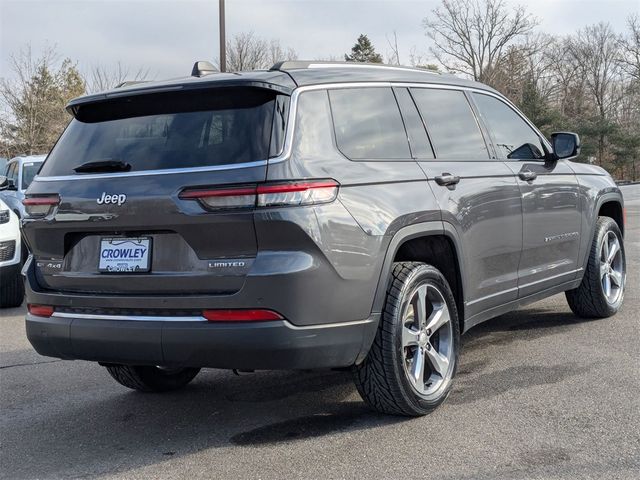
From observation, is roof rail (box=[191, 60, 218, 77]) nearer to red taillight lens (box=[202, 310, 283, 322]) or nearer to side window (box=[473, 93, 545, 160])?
red taillight lens (box=[202, 310, 283, 322])

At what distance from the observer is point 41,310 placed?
387 centimetres

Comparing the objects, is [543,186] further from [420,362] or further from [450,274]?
[420,362]

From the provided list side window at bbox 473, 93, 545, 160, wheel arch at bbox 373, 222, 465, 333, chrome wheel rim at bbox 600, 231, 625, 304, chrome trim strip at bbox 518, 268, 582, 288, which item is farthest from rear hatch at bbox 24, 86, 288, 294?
chrome wheel rim at bbox 600, 231, 625, 304

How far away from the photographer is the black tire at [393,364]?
12.3 ft

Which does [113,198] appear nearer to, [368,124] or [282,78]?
[282,78]

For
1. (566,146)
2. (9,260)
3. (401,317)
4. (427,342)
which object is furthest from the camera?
(9,260)

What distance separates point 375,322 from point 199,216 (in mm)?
1002

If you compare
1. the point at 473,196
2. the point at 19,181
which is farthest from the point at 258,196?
the point at 19,181

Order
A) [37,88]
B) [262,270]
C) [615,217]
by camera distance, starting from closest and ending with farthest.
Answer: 1. [262,270]
2. [615,217]
3. [37,88]

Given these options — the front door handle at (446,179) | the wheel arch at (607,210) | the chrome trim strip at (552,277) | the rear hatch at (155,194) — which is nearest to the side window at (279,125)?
the rear hatch at (155,194)

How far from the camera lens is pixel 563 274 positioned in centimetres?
559

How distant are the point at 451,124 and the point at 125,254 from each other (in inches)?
86.8

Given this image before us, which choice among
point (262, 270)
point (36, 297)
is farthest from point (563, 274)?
point (36, 297)

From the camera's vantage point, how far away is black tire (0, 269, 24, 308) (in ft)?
27.4
